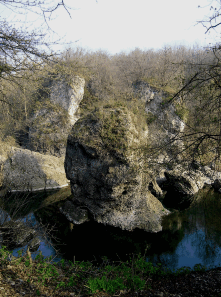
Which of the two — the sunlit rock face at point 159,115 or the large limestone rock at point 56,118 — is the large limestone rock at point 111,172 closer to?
the sunlit rock face at point 159,115

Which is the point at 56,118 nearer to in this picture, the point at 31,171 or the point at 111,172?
the point at 31,171

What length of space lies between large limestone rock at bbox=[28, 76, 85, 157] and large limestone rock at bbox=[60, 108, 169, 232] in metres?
17.8

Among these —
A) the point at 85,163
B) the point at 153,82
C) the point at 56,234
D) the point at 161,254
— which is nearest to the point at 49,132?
the point at 153,82

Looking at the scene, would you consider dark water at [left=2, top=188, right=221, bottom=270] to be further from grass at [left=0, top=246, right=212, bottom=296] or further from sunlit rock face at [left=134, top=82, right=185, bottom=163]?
sunlit rock face at [left=134, top=82, right=185, bottom=163]

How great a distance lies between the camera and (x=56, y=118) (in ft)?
107

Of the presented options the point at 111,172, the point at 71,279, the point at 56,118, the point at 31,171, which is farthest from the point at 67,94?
the point at 71,279

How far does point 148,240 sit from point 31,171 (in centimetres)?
1388

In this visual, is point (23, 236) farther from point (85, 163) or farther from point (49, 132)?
point (49, 132)

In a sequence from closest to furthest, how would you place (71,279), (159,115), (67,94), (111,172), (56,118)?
(71,279) < (111,172) < (159,115) < (56,118) < (67,94)

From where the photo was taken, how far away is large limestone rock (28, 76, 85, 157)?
31.4 meters

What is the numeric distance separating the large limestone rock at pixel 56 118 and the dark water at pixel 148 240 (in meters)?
16.1

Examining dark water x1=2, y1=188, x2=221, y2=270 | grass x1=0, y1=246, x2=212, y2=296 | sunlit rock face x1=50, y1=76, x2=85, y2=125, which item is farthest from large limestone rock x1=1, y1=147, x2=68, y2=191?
grass x1=0, y1=246, x2=212, y2=296

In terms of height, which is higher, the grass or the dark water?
the grass

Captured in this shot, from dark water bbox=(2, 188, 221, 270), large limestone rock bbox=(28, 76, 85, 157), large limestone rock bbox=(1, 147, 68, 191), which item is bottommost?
dark water bbox=(2, 188, 221, 270)
